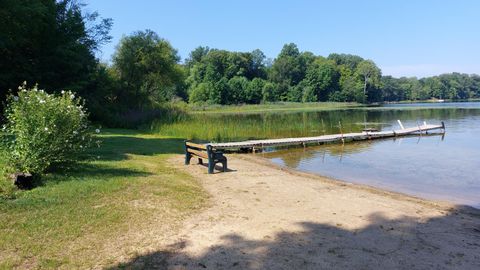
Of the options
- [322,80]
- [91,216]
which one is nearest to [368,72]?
[322,80]

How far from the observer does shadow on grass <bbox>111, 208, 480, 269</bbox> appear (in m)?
4.84

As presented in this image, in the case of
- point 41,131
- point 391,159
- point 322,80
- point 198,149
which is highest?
point 322,80

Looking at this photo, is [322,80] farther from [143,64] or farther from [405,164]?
[405,164]

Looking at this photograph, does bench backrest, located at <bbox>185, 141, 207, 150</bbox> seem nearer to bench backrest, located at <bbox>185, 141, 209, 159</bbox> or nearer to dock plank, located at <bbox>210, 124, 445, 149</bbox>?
bench backrest, located at <bbox>185, 141, 209, 159</bbox>

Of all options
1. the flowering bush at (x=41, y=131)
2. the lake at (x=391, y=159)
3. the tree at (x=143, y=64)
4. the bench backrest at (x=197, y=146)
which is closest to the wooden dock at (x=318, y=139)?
the lake at (x=391, y=159)

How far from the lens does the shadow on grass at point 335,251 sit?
484 centimetres

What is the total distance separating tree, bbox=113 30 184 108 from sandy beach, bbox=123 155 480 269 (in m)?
30.1

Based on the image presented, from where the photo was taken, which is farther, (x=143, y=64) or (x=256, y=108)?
(x=256, y=108)

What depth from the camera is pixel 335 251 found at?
5.34 metres

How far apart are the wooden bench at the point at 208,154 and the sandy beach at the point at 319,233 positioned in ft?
6.49

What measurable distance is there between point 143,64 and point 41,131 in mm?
32385

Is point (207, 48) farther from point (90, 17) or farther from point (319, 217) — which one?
point (319, 217)

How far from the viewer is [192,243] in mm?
5445

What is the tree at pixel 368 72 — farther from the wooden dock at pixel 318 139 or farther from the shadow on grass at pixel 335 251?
the shadow on grass at pixel 335 251
